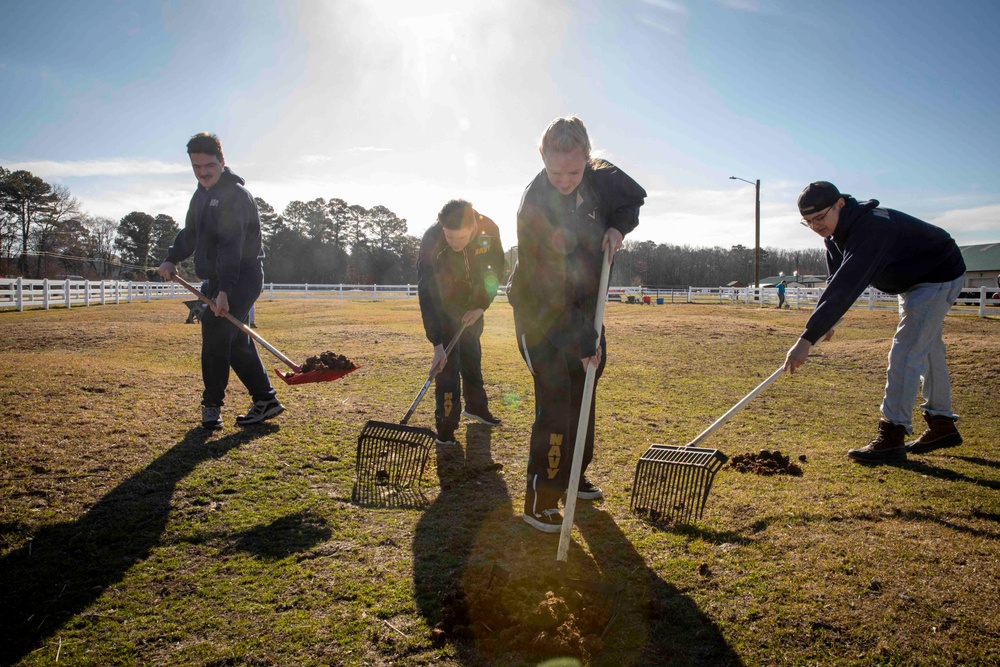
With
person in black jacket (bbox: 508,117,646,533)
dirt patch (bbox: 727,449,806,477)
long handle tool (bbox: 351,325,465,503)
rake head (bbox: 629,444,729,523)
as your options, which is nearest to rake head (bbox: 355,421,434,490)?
long handle tool (bbox: 351,325,465,503)

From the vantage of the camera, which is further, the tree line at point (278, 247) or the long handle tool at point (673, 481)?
the tree line at point (278, 247)

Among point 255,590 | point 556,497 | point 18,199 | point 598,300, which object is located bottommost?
point 255,590

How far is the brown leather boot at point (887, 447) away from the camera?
420 cm

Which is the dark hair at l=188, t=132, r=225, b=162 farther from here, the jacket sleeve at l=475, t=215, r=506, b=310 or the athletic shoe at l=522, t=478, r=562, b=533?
the athletic shoe at l=522, t=478, r=562, b=533

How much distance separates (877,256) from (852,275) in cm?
23

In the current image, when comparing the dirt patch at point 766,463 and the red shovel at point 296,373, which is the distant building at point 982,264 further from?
the red shovel at point 296,373

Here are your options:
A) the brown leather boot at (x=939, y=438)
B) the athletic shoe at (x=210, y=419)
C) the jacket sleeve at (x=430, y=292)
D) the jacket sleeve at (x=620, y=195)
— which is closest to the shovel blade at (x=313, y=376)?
the athletic shoe at (x=210, y=419)

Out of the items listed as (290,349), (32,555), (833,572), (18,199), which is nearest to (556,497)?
(833,572)

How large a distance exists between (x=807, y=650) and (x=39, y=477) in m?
4.20

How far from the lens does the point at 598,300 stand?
3.03 m

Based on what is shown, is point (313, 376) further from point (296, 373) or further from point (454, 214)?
point (454, 214)

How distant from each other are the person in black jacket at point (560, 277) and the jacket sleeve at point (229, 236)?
2.74 metres

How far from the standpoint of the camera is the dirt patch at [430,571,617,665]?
208 cm

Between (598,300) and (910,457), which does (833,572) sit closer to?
(598,300)
